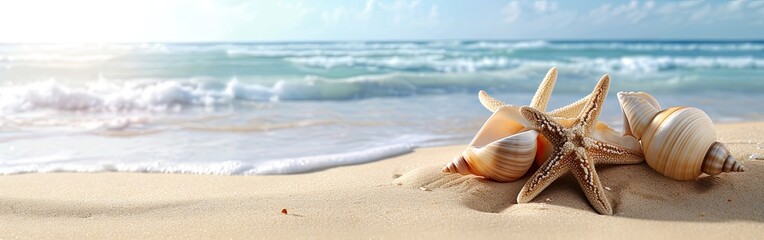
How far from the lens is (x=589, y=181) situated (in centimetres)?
257

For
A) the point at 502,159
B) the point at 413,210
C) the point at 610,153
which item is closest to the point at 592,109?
the point at 610,153

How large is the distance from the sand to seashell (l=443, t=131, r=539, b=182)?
0.28 ft

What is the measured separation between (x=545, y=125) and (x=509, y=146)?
0.18 m

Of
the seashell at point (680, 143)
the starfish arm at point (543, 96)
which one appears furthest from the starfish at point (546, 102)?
the seashell at point (680, 143)

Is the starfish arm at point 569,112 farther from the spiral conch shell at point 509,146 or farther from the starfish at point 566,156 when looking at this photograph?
the starfish at point 566,156

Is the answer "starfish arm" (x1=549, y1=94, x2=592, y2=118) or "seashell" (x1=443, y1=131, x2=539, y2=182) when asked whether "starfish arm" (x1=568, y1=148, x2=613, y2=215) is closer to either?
"seashell" (x1=443, y1=131, x2=539, y2=182)

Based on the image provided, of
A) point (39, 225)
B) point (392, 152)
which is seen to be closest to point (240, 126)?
point (392, 152)

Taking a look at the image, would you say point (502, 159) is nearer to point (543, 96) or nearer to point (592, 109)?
point (592, 109)

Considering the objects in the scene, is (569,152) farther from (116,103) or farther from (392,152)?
(116,103)

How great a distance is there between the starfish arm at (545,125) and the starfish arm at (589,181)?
9 cm

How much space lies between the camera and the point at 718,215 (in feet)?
7.95

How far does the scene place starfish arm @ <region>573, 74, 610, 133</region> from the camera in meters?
2.73

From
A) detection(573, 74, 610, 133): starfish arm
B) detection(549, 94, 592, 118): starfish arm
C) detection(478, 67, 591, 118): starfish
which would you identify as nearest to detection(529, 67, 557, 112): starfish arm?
detection(478, 67, 591, 118): starfish

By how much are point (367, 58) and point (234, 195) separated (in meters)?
20.6
